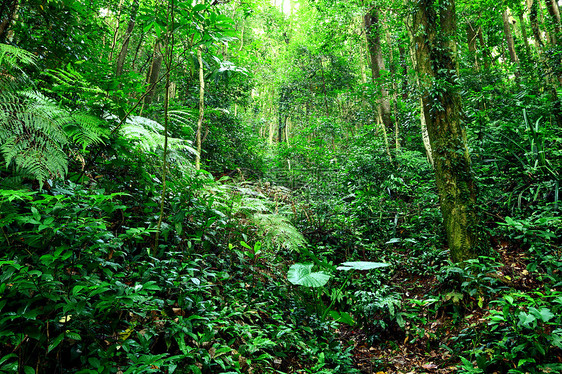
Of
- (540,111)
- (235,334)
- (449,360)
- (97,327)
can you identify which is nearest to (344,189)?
(540,111)

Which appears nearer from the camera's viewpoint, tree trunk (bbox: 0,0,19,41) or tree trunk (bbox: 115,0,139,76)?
tree trunk (bbox: 0,0,19,41)

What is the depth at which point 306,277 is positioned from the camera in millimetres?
2869

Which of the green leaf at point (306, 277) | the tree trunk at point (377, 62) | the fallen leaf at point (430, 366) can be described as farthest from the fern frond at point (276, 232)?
the tree trunk at point (377, 62)

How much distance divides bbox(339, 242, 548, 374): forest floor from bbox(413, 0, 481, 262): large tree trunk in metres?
0.52

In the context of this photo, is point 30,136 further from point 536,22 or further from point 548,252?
point 536,22

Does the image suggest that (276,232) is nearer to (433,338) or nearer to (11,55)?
(433,338)

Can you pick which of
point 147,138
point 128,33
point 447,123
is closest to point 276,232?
point 147,138

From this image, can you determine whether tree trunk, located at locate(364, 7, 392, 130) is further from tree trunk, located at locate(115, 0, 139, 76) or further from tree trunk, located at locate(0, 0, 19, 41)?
tree trunk, located at locate(0, 0, 19, 41)

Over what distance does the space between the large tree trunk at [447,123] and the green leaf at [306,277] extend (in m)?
1.92

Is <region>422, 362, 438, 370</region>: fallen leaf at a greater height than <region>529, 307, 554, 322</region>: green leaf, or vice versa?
<region>529, 307, 554, 322</region>: green leaf

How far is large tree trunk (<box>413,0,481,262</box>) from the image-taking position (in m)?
3.59

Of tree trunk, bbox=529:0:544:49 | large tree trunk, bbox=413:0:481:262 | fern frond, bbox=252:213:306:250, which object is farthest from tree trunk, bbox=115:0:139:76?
tree trunk, bbox=529:0:544:49

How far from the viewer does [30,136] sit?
1894mm

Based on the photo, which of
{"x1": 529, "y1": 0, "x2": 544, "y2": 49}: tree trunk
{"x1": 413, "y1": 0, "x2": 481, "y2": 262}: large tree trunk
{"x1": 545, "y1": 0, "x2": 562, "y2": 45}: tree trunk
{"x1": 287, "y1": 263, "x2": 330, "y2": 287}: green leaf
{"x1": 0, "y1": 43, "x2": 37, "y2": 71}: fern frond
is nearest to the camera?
{"x1": 0, "y1": 43, "x2": 37, "y2": 71}: fern frond
